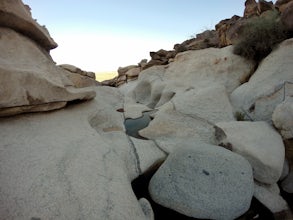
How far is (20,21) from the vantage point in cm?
426

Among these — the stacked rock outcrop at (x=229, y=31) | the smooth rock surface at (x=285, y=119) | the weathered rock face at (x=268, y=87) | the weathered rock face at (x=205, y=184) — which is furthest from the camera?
the stacked rock outcrop at (x=229, y=31)

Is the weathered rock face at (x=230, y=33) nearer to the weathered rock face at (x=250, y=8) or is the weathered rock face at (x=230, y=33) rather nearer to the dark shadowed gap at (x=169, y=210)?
the weathered rock face at (x=250, y=8)

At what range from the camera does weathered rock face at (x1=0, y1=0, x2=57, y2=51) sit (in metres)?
3.97

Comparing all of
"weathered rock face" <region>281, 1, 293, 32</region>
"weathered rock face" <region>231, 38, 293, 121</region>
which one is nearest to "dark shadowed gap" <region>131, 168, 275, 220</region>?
"weathered rock face" <region>231, 38, 293, 121</region>

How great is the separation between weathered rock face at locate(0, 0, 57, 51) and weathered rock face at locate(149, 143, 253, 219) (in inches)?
136

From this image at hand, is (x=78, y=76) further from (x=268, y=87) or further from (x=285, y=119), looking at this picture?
(x=285, y=119)

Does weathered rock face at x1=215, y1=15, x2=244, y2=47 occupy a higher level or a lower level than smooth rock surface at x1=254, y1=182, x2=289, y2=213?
higher

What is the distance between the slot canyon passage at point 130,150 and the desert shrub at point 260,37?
83 centimetres

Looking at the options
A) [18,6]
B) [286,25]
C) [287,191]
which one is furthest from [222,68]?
[18,6]

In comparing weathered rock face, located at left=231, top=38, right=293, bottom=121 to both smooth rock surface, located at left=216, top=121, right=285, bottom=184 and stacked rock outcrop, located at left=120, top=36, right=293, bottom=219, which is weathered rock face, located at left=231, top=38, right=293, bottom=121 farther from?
smooth rock surface, located at left=216, top=121, right=285, bottom=184

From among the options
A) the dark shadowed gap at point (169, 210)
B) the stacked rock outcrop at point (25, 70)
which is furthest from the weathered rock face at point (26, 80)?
the dark shadowed gap at point (169, 210)

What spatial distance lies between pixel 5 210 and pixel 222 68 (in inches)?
275

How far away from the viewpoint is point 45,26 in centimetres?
542

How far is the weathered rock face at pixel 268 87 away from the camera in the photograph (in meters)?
5.21
